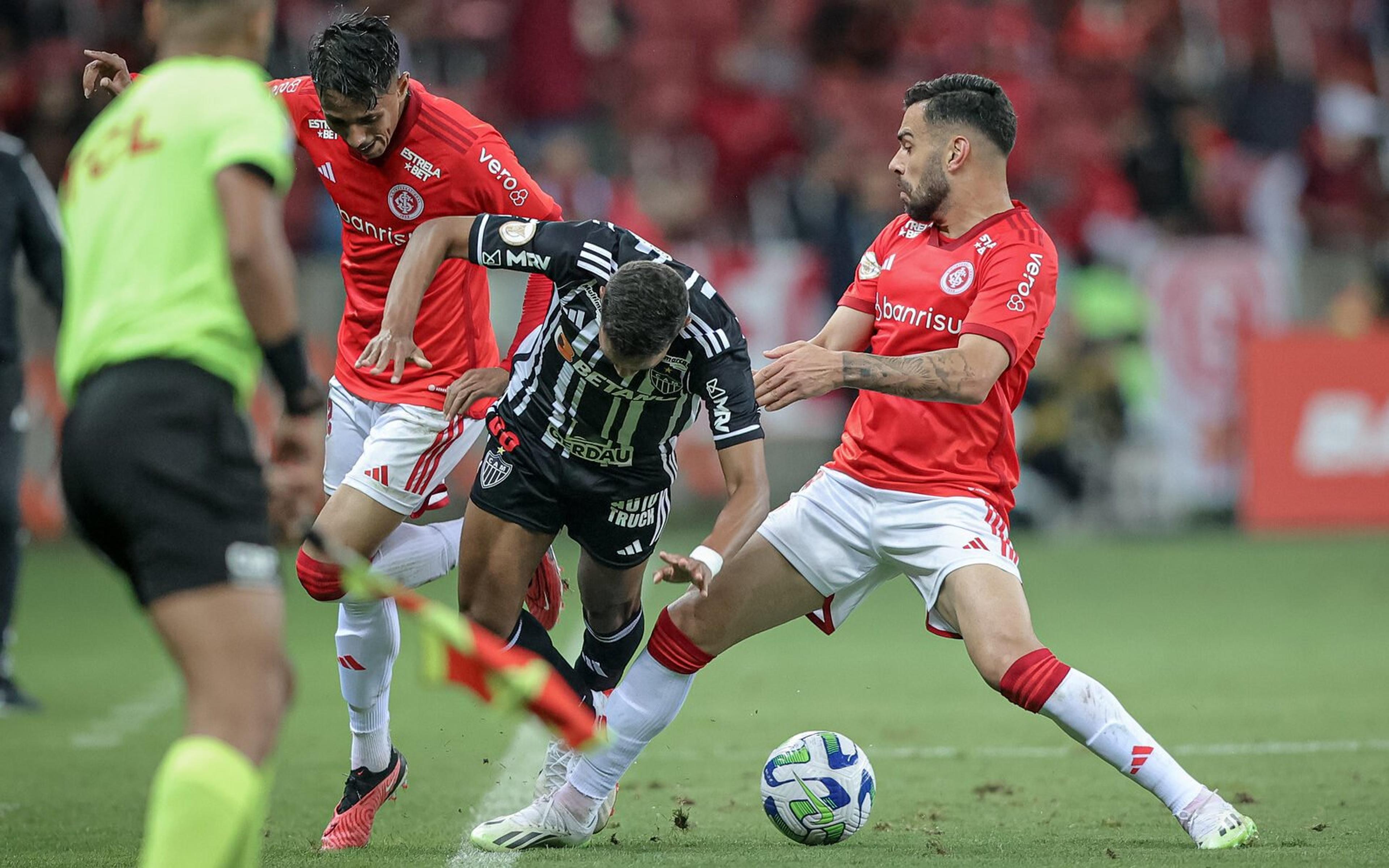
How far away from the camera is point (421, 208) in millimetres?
6031

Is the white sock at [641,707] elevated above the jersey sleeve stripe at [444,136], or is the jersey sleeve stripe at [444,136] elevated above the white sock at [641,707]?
the jersey sleeve stripe at [444,136]

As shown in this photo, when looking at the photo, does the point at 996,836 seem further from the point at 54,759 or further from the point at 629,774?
the point at 54,759

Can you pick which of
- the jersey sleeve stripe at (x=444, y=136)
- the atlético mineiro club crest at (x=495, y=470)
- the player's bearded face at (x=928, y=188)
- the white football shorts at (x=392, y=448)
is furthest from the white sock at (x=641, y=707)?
the jersey sleeve stripe at (x=444, y=136)

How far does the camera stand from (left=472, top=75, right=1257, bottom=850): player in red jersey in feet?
16.7

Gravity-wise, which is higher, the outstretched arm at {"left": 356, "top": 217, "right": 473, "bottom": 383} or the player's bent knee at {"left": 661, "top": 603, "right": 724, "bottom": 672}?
the outstretched arm at {"left": 356, "top": 217, "right": 473, "bottom": 383}

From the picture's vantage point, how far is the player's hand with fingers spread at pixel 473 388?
5871 millimetres

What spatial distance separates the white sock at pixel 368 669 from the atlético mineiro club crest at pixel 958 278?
2.16 m

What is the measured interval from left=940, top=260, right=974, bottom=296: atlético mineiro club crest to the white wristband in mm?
1216

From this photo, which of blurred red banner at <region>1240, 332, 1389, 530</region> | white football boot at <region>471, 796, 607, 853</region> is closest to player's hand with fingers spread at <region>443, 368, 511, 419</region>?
white football boot at <region>471, 796, 607, 853</region>

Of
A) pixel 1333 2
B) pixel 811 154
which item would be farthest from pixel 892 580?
pixel 1333 2

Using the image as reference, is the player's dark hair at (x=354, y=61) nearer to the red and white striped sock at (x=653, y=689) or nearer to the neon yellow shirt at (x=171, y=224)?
the red and white striped sock at (x=653, y=689)

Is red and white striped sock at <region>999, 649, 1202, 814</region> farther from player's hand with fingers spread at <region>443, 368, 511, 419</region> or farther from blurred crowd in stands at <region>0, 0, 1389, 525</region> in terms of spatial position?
blurred crowd in stands at <region>0, 0, 1389, 525</region>

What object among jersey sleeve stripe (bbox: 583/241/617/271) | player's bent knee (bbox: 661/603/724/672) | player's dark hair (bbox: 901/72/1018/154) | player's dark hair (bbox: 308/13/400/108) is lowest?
player's bent knee (bbox: 661/603/724/672)

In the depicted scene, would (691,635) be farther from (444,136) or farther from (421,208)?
(444,136)
